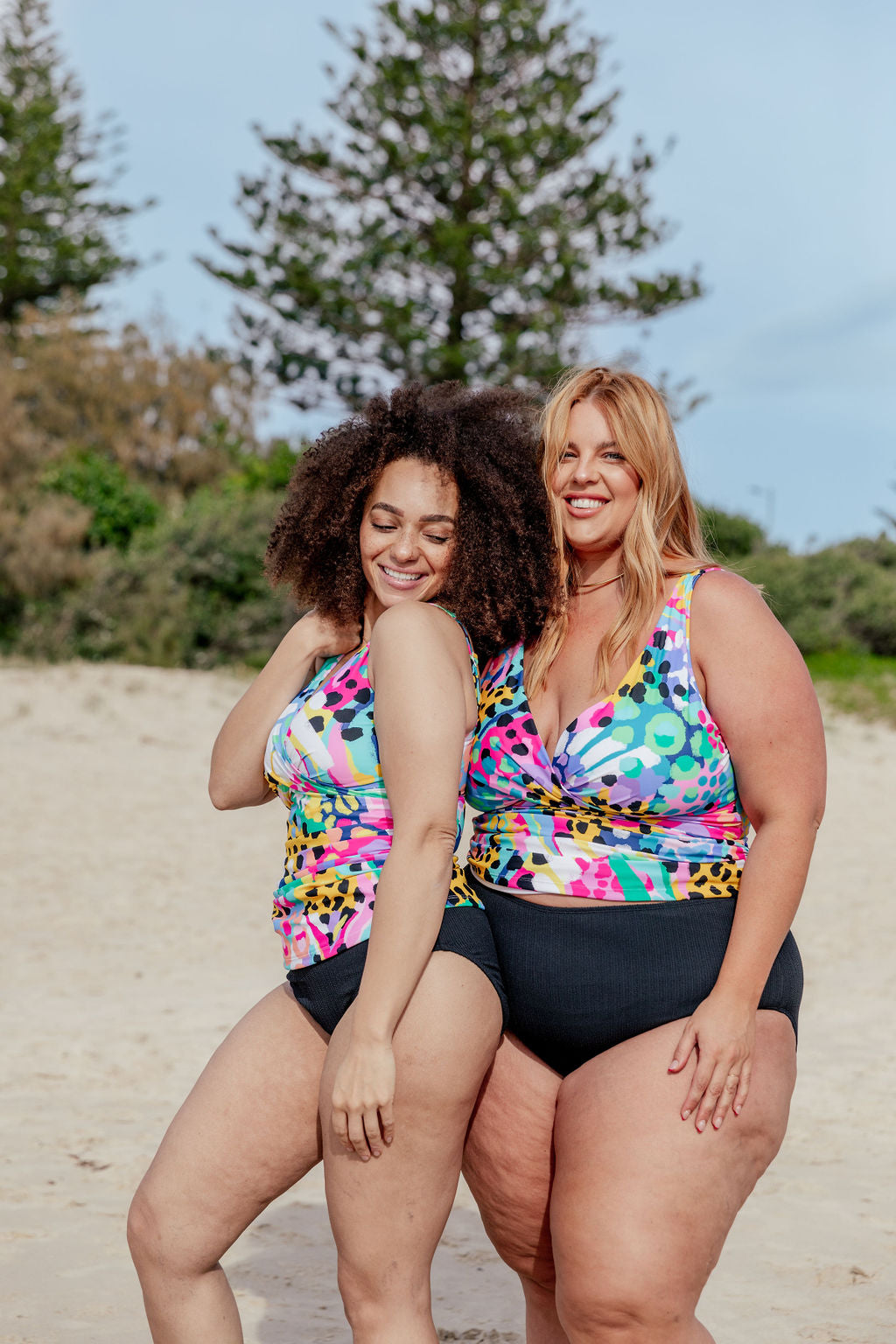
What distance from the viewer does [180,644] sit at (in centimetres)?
1345

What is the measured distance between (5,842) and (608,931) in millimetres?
8132

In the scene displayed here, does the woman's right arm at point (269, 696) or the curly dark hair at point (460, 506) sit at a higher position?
the curly dark hair at point (460, 506)

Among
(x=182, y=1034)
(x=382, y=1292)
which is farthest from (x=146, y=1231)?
(x=182, y=1034)

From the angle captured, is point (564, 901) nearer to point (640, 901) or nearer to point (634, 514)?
point (640, 901)

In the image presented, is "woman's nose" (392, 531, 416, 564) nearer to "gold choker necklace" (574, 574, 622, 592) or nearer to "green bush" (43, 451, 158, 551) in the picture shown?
"gold choker necklace" (574, 574, 622, 592)

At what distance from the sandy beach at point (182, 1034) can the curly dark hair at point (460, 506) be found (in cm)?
201

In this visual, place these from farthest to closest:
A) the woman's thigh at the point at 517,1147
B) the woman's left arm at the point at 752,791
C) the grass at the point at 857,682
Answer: the grass at the point at 857,682, the woman's thigh at the point at 517,1147, the woman's left arm at the point at 752,791

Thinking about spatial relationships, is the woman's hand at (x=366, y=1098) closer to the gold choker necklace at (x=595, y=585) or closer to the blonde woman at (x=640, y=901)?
the blonde woman at (x=640, y=901)

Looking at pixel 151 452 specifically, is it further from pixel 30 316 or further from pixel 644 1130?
pixel 644 1130

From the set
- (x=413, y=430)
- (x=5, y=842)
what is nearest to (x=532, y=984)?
(x=413, y=430)

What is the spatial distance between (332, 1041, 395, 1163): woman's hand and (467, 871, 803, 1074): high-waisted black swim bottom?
0.29 meters

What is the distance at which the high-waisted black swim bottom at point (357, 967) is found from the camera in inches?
81.4

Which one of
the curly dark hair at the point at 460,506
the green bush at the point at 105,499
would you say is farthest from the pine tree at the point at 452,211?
the curly dark hair at the point at 460,506

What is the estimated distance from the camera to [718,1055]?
1.95 metres
